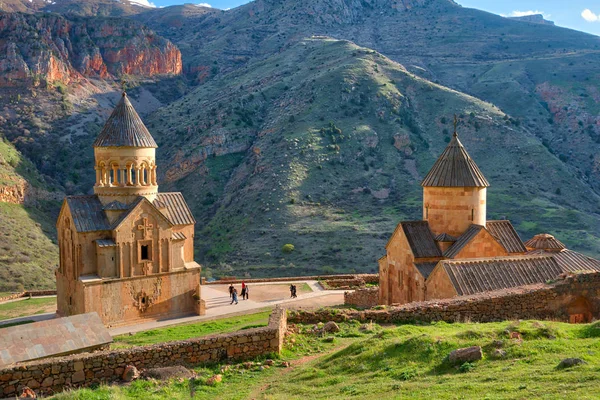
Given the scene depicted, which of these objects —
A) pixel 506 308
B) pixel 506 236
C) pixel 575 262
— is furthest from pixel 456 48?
pixel 506 308

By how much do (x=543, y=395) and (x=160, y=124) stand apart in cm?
6991

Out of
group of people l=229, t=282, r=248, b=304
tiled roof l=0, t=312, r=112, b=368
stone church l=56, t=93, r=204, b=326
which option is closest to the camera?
tiled roof l=0, t=312, r=112, b=368

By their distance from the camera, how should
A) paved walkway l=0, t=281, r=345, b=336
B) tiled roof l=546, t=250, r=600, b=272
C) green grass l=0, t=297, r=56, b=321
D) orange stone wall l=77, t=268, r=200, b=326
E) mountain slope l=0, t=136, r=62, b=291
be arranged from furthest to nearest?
1. mountain slope l=0, t=136, r=62, b=291
2. green grass l=0, t=297, r=56, b=321
3. paved walkway l=0, t=281, r=345, b=336
4. orange stone wall l=77, t=268, r=200, b=326
5. tiled roof l=546, t=250, r=600, b=272

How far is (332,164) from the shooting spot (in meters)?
53.4

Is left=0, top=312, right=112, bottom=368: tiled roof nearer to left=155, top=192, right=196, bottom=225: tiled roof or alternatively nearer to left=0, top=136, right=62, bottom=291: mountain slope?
left=155, top=192, right=196, bottom=225: tiled roof

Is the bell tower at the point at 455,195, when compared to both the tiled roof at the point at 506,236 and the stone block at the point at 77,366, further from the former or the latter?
the stone block at the point at 77,366

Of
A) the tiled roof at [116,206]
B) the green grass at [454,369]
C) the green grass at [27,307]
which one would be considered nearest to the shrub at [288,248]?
the green grass at [27,307]

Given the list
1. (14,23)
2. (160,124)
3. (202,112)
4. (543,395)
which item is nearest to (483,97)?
(202,112)

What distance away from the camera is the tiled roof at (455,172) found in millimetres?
18453

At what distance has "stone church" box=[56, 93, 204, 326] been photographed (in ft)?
69.7

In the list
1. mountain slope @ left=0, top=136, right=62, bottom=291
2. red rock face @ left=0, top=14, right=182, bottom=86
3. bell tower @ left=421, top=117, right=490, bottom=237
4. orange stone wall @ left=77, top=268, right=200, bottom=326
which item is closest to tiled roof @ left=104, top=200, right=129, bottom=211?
orange stone wall @ left=77, top=268, right=200, bottom=326

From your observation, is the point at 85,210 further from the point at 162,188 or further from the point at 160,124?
the point at 160,124

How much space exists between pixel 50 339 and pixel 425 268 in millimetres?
11167

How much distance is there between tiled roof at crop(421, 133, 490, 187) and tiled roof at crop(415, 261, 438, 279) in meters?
2.70
